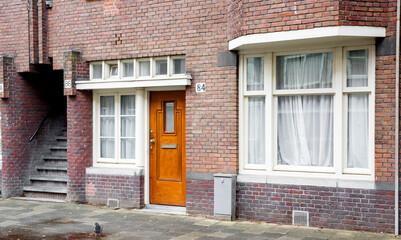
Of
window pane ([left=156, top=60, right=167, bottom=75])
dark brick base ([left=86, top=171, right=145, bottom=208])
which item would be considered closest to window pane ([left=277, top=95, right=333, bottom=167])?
window pane ([left=156, top=60, right=167, bottom=75])

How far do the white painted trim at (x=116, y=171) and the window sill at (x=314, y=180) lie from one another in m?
2.42

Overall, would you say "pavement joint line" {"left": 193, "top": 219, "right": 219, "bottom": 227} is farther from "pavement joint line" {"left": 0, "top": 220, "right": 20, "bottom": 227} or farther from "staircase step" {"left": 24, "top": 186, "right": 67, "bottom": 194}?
"staircase step" {"left": 24, "top": 186, "right": 67, "bottom": 194}

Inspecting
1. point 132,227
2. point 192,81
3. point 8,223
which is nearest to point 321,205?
point 132,227

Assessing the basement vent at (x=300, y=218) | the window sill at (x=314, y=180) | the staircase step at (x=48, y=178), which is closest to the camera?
the window sill at (x=314, y=180)

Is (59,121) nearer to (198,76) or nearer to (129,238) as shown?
(198,76)

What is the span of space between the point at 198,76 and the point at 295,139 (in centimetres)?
230

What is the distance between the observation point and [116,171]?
10055mm

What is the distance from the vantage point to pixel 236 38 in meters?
8.37

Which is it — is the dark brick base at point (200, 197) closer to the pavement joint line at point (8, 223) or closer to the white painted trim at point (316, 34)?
the white painted trim at point (316, 34)

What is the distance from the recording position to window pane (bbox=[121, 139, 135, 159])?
1021 cm

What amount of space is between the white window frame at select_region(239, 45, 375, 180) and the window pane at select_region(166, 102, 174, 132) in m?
1.74

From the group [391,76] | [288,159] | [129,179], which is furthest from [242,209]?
[391,76]

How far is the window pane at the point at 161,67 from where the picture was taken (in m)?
9.71

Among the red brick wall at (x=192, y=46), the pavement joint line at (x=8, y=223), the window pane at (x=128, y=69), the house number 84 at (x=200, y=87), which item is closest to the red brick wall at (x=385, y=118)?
the red brick wall at (x=192, y=46)
